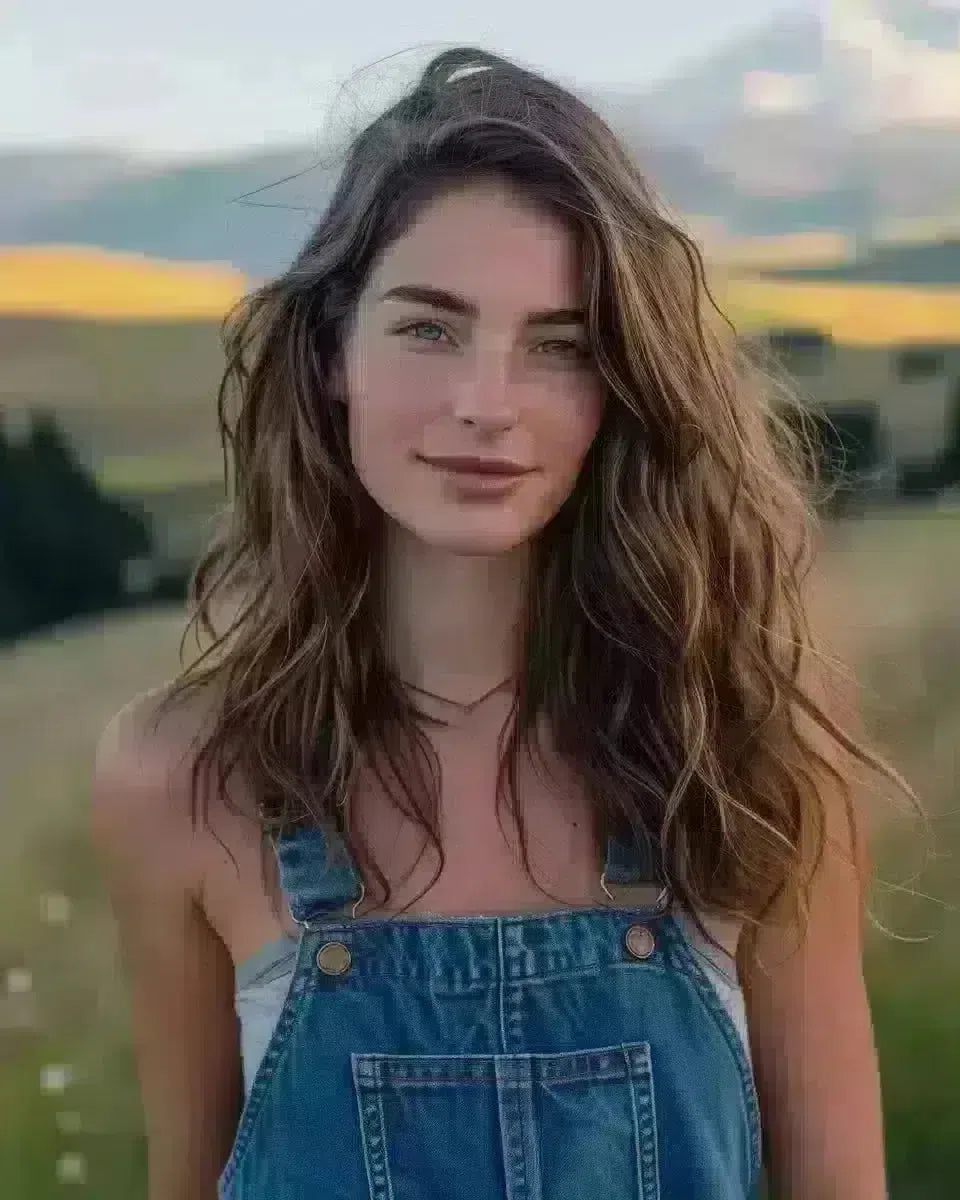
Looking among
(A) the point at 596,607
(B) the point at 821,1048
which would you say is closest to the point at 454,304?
(A) the point at 596,607

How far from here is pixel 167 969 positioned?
94 cm

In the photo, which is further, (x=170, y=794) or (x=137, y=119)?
(x=137, y=119)

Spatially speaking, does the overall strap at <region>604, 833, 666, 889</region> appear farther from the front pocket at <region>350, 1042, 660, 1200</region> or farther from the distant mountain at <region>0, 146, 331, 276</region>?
the distant mountain at <region>0, 146, 331, 276</region>

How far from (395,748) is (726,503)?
313mm

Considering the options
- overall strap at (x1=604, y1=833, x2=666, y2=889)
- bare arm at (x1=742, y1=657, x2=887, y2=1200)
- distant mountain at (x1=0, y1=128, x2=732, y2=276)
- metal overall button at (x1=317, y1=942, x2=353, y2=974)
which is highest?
distant mountain at (x1=0, y1=128, x2=732, y2=276)

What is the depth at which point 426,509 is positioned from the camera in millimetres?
805

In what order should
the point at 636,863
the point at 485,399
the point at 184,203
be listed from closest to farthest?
1. the point at 485,399
2. the point at 636,863
3. the point at 184,203

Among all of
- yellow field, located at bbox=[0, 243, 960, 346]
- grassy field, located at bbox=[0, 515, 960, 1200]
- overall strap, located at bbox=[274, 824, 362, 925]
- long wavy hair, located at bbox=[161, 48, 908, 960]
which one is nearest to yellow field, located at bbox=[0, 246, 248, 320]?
yellow field, located at bbox=[0, 243, 960, 346]

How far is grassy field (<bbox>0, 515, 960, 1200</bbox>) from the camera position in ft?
3.54

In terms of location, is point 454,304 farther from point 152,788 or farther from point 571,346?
point 152,788

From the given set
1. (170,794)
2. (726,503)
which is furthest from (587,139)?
(170,794)

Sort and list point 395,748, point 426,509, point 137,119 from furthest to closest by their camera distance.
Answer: point 137,119 → point 395,748 → point 426,509

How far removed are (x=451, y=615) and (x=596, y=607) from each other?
0.11 metres

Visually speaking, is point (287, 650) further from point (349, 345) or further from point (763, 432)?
point (763, 432)
